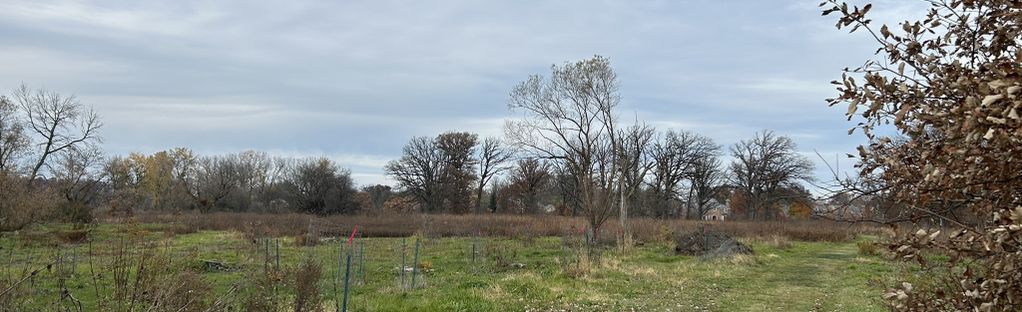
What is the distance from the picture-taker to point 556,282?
42.0 ft

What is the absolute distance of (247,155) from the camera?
8188cm

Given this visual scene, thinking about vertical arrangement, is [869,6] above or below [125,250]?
above

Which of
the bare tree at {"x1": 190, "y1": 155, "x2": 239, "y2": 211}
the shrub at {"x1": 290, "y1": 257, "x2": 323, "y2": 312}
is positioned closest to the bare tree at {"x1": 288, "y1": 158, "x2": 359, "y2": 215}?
the bare tree at {"x1": 190, "y1": 155, "x2": 239, "y2": 211}

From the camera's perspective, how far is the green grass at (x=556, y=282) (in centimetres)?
998

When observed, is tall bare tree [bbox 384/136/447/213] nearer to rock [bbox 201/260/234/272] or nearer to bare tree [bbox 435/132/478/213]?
bare tree [bbox 435/132/478/213]

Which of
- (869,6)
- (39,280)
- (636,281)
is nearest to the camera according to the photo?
(869,6)

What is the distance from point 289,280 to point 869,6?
23.4 feet

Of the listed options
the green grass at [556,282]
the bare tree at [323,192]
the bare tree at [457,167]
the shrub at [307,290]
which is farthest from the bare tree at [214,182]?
the shrub at [307,290]

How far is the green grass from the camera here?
9.98 m

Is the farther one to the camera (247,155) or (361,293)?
(247,155)

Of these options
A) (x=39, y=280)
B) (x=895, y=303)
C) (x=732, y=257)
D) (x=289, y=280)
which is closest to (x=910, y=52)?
(x=895, y=303)

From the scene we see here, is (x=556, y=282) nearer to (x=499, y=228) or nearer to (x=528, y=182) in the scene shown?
(x=499, y=228)

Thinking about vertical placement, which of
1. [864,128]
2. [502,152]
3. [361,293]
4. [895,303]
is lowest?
[361,293]

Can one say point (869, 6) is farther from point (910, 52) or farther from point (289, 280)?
point (289, 280)
